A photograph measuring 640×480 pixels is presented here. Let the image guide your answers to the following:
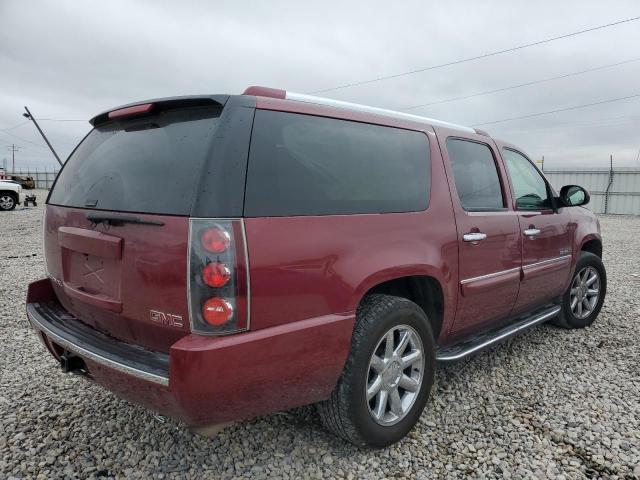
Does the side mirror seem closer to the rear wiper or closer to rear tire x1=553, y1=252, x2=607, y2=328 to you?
rear tire x1=553, y1=252, x2=607, y2=328

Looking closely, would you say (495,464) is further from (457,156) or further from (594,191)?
(594,191)

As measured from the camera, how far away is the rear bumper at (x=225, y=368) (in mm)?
1720

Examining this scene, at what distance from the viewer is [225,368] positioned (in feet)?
5.70

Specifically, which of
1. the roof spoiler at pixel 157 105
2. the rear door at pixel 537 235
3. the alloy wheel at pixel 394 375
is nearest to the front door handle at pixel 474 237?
the rear door at pixel 537 235

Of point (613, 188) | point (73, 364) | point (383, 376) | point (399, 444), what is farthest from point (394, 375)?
point (613, 188)

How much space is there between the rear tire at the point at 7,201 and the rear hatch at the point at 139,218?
18.5m

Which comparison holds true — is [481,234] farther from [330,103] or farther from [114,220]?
[114,220]

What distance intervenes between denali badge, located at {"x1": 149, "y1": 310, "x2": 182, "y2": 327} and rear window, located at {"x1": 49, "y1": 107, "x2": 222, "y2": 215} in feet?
1.33

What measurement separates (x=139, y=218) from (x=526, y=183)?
2972 millimetres

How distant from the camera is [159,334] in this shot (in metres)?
1.89

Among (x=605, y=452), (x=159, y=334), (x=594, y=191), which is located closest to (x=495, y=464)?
(x=605, y=452)

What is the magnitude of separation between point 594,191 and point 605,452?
25.0m

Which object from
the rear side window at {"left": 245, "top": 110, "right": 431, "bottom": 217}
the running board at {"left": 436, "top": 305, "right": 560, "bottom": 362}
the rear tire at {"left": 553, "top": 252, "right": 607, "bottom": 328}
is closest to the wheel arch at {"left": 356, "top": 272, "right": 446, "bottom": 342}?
the running board at {"left": 436, "top": 305, "right": 560, "bottom": 362}

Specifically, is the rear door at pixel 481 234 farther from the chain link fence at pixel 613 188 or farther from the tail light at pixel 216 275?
the chain link fence at pixel 613 188
